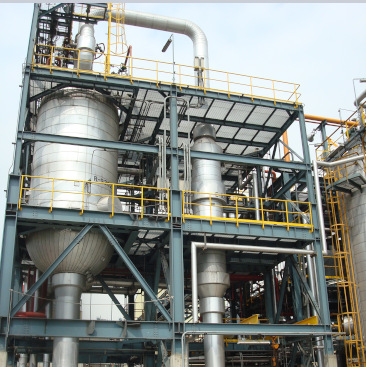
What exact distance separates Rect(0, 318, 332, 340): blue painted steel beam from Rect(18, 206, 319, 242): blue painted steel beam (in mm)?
3462

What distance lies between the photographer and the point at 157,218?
60.0ft

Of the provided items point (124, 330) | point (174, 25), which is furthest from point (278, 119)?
point (124, 330)

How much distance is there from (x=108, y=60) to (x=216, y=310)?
11778mm

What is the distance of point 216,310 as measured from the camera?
62.8 ft

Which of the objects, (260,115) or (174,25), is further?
(174,25)

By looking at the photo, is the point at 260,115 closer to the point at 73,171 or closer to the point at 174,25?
the point at 174,25

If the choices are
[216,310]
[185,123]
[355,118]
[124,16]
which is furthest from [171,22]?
[216,310]

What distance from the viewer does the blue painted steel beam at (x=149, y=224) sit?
17.0 metres

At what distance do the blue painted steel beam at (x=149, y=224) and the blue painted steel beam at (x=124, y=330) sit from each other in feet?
11.4

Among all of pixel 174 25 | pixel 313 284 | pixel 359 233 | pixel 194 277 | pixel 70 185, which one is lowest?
pixel 194 277

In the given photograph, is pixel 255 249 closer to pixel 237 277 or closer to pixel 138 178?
pixel 237 277

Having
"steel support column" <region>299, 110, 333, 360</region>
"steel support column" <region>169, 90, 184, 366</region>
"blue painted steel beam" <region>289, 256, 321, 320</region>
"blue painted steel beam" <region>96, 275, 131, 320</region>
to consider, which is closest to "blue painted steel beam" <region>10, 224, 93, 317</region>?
"steel support column" <region>169, 90, 184, 366</region>

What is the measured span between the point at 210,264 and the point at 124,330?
473 cm

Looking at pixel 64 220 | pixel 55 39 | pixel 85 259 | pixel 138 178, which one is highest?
pixel 55 39
